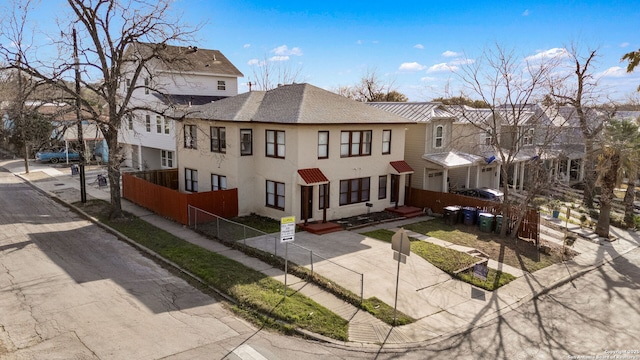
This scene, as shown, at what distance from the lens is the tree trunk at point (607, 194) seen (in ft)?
72.0

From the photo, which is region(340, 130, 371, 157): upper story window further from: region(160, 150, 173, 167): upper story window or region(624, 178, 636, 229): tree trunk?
region(160, 150, 173, 167): upper story window

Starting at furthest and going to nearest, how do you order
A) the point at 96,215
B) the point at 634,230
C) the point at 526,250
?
the point at 634,230, the point at 96,215, the point at 526,250

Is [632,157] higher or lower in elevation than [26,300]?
higher

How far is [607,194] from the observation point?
72.3ft

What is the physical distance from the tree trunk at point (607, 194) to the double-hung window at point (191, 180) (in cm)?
2216

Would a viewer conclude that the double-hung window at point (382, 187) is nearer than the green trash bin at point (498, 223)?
No

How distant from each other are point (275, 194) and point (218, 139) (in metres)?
4.65

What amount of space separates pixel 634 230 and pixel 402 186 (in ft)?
43.2

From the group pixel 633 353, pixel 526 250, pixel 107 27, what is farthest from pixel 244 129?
pixel 633 353

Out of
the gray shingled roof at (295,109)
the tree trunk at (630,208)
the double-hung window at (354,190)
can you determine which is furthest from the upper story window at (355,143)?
the tree trunk at (630,208)

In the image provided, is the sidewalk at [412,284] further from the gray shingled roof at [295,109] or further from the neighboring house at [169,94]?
the neighboring house at [169,94]

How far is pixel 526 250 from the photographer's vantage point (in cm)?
1891

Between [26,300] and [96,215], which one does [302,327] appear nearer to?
[26,300]

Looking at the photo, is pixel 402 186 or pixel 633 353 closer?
pixel 633 353
